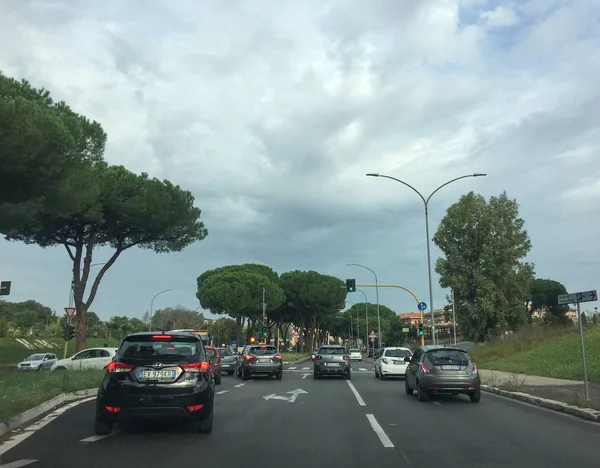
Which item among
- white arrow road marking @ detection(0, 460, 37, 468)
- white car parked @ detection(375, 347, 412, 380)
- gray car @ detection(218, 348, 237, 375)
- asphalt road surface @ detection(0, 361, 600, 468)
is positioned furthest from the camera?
gray car @ detection(218, 348, 237, 375)

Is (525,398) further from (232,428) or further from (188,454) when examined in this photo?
(188,454)

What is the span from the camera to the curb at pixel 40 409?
30.3ft

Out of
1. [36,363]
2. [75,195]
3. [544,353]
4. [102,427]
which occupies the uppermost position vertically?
[75,195]

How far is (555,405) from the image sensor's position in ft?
43.0

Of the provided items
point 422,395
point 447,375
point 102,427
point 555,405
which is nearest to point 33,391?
point 102,427

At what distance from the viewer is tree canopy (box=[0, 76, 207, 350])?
1611 centimetres

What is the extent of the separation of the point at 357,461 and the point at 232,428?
346 centimetres

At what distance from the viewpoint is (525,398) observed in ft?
49.8

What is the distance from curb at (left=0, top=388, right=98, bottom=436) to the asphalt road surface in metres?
0.32

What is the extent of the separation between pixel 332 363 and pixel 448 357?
35.3 ft

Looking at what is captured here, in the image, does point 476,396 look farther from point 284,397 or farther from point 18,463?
point 18,463

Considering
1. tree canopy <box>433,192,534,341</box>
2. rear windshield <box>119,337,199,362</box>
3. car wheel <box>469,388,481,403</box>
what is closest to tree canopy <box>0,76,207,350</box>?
rear windshield <box>119,337,199,362</box>

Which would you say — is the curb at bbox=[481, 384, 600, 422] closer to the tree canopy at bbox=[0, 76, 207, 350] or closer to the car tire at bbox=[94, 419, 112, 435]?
the car tire at bbox=[94, 419, 112, 435]

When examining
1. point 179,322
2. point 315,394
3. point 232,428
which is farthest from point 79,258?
point 179,322
